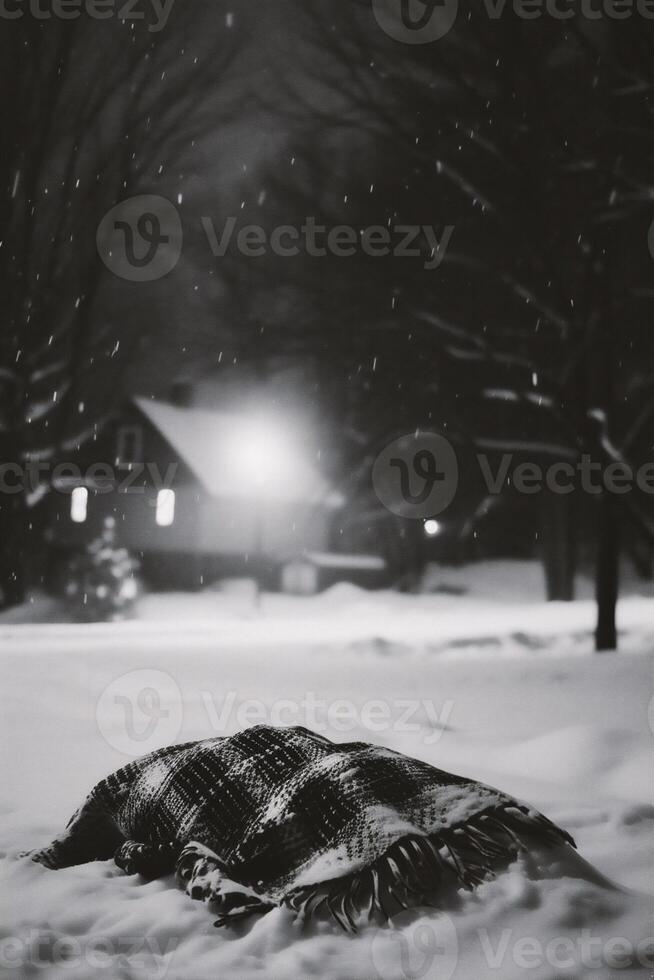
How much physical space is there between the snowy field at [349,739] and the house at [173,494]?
14326 millimetres

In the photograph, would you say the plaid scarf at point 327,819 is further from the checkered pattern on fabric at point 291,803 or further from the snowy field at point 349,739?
the snowy field at point 349,739

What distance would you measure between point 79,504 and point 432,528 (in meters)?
14.8

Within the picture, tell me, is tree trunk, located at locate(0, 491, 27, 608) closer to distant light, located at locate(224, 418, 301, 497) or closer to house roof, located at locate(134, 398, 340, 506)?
house roof, located at locate(134, 398, 340, 506)

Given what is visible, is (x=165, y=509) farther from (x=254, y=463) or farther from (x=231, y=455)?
(x=254, y=463)

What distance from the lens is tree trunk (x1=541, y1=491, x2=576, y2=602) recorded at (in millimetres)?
22719

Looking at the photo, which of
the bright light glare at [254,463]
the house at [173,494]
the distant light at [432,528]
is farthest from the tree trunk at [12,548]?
the distant light at [432,528]

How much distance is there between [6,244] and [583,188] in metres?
10.5

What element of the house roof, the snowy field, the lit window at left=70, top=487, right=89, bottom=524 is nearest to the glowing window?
the house roof

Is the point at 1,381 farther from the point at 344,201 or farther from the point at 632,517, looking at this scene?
the point at 632,517

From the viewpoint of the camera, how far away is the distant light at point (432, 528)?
3494cm

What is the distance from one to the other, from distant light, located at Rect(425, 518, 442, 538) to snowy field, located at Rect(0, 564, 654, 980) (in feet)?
64.4

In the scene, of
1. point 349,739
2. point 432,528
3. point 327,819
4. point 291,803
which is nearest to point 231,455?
point 432,528

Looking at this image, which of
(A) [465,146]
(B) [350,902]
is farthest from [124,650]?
(B) [350,902]

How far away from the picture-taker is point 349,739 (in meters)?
5.98
